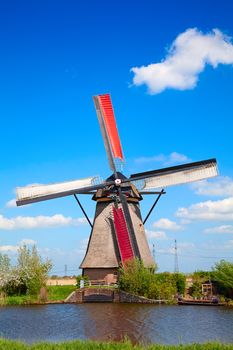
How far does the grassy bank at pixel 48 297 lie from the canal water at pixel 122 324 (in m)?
5.68

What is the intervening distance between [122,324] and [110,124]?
2005 cm

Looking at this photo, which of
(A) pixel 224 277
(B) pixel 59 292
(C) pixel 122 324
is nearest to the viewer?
(C) pixel 122 324

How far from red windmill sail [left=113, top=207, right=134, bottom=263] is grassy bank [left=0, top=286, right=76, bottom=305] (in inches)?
228

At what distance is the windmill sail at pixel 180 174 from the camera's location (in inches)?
1506

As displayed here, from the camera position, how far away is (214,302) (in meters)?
36.3

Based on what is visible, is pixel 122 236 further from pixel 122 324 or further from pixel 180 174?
pixel 122 324

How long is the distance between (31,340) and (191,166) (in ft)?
71.9

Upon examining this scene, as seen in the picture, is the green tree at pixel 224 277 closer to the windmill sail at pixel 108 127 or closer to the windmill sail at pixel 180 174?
the windmill sail at pixel 180 174

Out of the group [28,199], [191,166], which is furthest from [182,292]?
[28,199]

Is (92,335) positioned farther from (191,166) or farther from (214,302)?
(191,166)

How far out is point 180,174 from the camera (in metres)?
39.2

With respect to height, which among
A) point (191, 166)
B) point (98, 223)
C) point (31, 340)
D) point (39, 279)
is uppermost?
point (191, 166)

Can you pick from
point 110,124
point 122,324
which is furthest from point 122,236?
point 122,324

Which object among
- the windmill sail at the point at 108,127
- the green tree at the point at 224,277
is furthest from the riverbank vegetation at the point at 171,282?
the windmill sail at the point at 108,127
